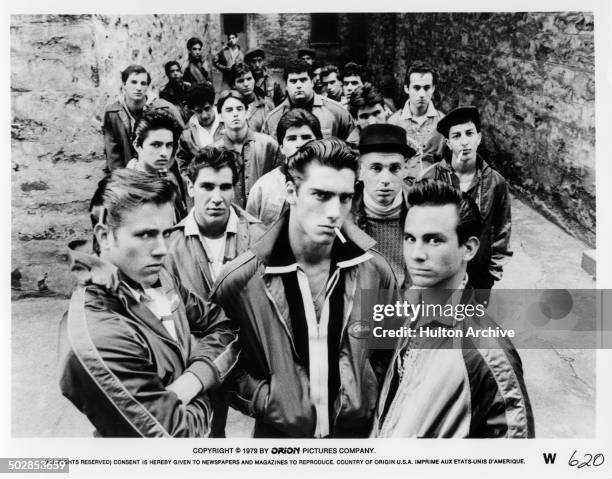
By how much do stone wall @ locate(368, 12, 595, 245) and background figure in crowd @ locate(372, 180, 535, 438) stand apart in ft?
1.69

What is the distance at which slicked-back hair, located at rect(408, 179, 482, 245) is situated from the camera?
382 centimetres

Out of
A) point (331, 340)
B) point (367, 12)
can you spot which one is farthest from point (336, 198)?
point (367, 12)

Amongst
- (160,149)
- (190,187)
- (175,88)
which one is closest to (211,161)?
(190,187)

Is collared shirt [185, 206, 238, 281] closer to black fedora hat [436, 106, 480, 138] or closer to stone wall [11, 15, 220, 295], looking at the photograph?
stone wall [11, 15, 220, 295]

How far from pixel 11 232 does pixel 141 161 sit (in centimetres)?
90

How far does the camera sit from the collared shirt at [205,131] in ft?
12.8

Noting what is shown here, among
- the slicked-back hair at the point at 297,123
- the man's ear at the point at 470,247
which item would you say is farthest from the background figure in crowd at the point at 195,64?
the man's ear at the point at 470,247

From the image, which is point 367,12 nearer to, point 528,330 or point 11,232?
point 528,330

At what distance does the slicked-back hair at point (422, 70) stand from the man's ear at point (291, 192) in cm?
86

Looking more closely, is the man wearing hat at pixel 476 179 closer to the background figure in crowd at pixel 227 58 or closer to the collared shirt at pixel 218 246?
the collared shirt at pixel 218 246

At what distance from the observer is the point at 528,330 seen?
394cm

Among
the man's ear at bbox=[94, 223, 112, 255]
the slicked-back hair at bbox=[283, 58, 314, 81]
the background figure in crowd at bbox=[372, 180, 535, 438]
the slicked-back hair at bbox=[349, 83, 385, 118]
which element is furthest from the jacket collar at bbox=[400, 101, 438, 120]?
the man's ear at bbox=[94, 223, 112, 255]

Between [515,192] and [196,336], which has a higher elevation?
[515,192]

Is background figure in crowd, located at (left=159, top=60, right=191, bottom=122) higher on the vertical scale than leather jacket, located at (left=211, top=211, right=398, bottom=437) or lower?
higher
